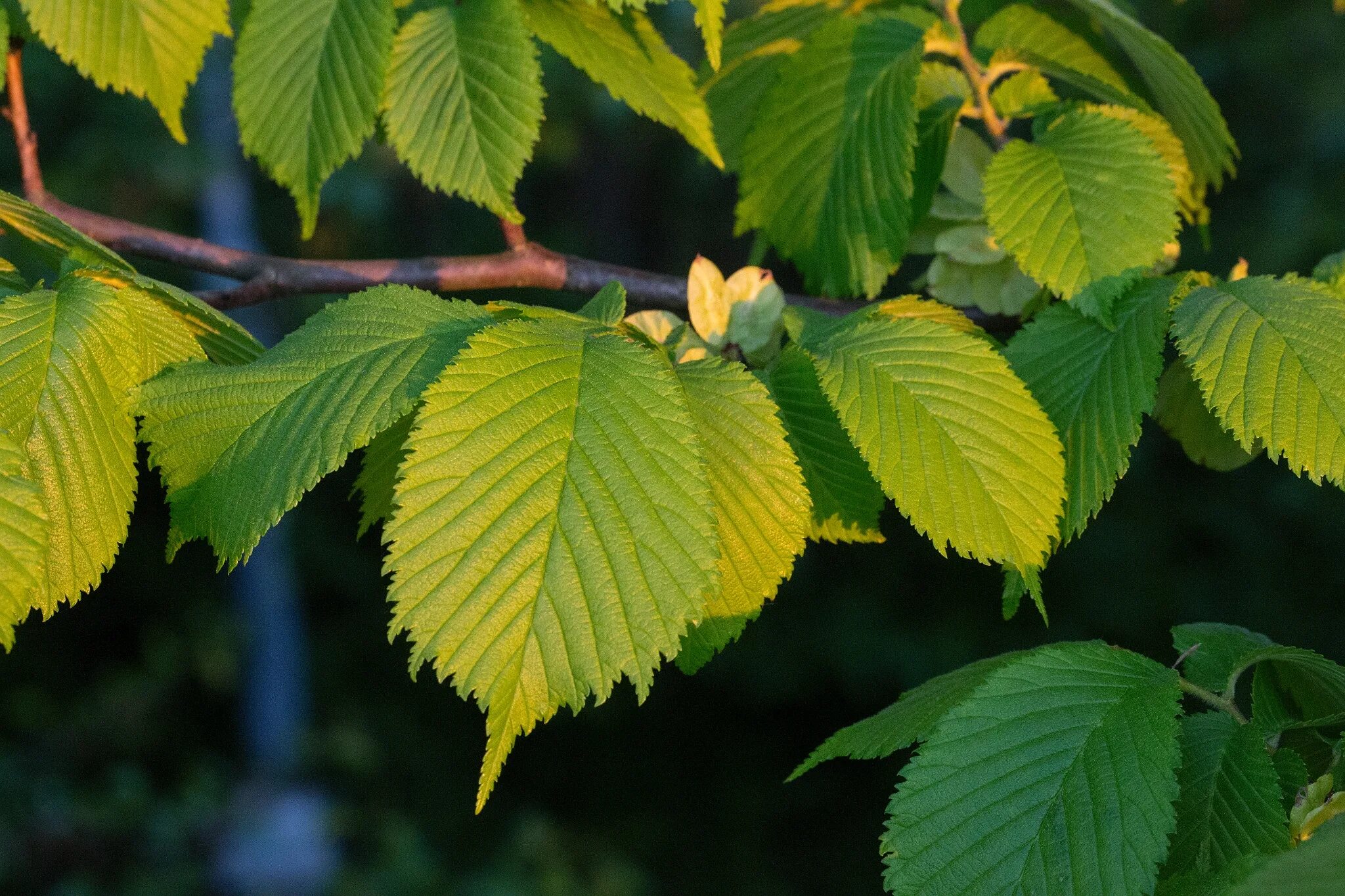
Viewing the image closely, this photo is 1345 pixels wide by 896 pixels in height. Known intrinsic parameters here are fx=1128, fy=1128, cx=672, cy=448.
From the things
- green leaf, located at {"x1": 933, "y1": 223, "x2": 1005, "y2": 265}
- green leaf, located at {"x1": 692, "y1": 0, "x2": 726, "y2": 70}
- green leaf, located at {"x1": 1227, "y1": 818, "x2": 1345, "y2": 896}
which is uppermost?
green leaf, located at {"x1": 692, "y1": 0, "x2": 726, "y2": 70}

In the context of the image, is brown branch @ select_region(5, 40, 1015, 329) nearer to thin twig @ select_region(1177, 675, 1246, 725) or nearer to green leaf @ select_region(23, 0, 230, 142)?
green leaf @ select_region(23, 0, 230, 142)

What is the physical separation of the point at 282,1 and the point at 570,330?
400mm

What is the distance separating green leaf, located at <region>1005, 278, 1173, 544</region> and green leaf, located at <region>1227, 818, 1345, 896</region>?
0.23 meters

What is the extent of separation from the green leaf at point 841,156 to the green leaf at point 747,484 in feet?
0.98

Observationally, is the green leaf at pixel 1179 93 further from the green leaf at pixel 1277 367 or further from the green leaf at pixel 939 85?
the green leaf at pixel 1277 367

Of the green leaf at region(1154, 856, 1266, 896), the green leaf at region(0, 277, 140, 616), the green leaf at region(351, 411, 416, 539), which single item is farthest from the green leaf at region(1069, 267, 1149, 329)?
the green leaf at region(0, 277, 140, 616)

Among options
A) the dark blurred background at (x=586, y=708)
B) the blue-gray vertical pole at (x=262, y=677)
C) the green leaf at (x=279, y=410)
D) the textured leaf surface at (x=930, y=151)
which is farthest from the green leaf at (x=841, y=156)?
the blue-gray vertical pole at (x=262, y=677)

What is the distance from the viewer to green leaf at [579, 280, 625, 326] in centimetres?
63

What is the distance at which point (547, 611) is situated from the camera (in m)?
0.50

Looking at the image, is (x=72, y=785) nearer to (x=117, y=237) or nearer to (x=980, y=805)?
(x=117, y=237)

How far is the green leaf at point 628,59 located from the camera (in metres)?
0.82

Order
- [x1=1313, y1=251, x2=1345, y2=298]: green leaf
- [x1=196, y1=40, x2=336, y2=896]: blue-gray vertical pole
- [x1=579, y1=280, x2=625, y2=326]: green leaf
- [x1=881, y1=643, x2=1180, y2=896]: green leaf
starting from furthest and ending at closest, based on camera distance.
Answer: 1. [x1=196, y1=40, x2=336, y2=896]: blue-gray vertical pole
2. [x1=1313, y1=251, x2=1345, y2=298]: green leaf
3. [x1=579, y1=280, x2=625, y2=326]: green leaf
4. [x1=881, y1=643, x2=1180, y2=896]: green leaf

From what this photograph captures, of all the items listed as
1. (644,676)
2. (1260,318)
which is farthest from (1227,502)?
(644,676)

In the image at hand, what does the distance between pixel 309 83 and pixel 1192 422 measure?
68 centimetres
